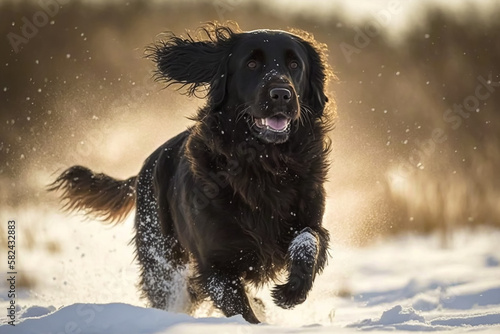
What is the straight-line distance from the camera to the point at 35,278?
22.7ft

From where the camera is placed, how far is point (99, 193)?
6.49 m

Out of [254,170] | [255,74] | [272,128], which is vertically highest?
[255,74]

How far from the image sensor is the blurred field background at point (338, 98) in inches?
337

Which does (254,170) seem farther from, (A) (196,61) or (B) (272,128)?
(A) (196,61)

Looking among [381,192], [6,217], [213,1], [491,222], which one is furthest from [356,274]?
[213,1]

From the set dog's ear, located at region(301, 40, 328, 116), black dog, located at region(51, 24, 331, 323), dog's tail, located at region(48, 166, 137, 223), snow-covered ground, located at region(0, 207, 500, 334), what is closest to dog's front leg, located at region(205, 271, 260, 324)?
black dog, located at region(51, 24, 331, 323)

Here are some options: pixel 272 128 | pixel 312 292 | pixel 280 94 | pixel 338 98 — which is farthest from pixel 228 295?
pixel 338 98

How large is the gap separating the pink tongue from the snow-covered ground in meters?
1.12

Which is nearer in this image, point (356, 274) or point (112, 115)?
point (356, 274)

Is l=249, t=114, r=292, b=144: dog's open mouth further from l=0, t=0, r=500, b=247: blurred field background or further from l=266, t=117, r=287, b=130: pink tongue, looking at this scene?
l=0, t=0, r=500, b=247: blurred field background

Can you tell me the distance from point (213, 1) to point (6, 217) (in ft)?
11.9

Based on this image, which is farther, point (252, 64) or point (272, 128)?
point (252, 64)

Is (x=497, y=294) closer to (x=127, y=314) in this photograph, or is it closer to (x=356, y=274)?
(x=356, y=274)

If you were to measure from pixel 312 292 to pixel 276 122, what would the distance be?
2211mm
